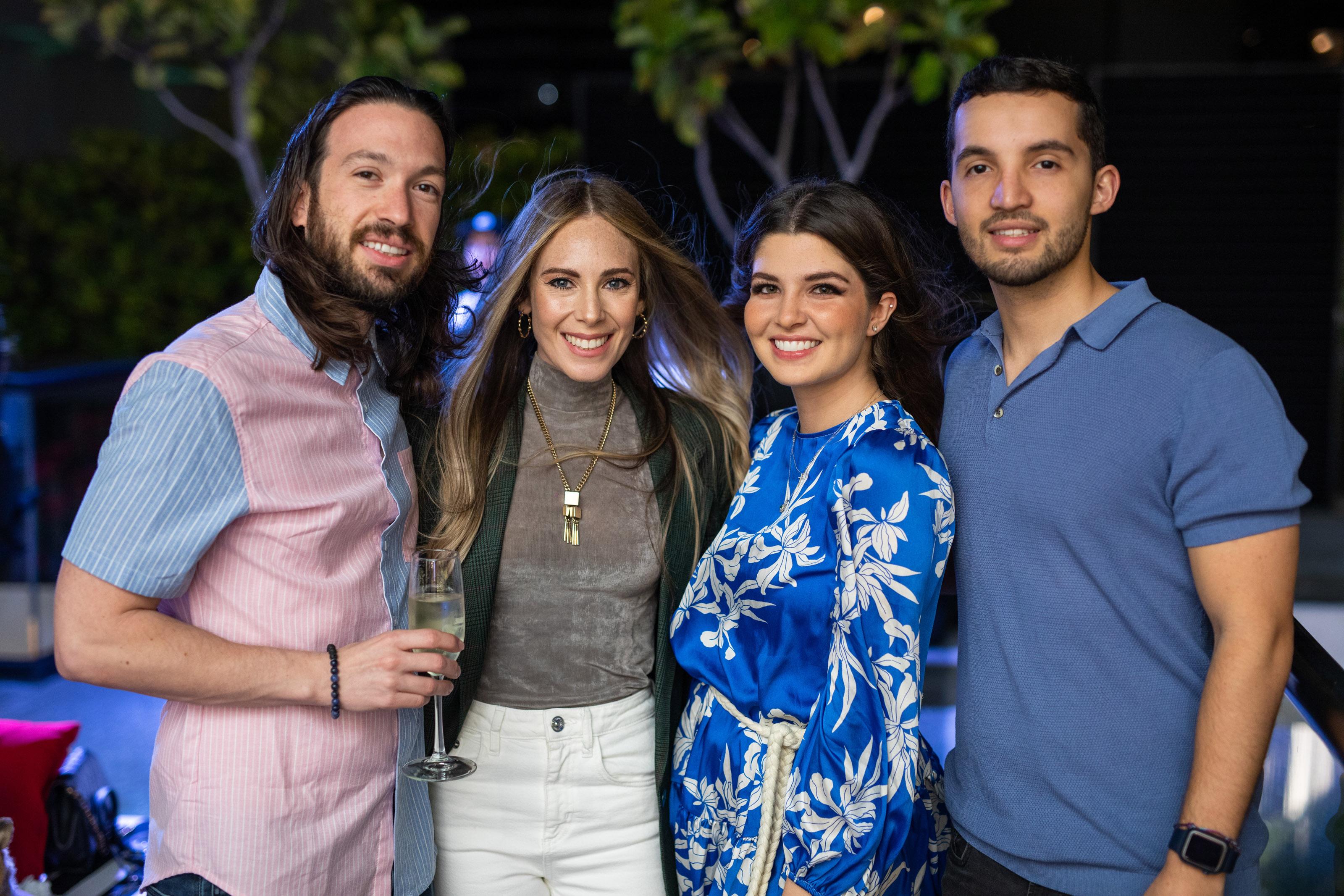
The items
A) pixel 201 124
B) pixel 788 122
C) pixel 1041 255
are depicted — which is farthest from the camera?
pixel 201 124

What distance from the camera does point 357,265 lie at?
1665 mm

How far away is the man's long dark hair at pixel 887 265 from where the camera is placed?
1832 mm

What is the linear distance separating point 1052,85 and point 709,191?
4287mm

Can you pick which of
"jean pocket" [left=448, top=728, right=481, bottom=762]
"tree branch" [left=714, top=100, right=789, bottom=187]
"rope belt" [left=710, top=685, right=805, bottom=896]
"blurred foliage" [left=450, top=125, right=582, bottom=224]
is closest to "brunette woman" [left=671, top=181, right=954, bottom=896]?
"rope belt" [left=710, top=685, right=805, bottom=896]

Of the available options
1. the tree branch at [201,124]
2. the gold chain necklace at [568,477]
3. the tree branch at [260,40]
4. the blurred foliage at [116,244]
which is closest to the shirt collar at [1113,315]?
the gold chain necklace at [568,477]

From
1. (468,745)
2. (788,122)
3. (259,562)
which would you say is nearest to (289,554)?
(259,562)

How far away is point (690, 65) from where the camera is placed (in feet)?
16.6

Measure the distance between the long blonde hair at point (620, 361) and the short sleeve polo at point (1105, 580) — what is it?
626mm

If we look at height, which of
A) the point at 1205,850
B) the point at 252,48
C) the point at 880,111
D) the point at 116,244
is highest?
the point at 252,48

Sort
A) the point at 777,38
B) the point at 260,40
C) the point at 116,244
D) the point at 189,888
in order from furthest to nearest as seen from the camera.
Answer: the point at 116,244 → the point at 260,40 → the point at 777,38 → the point at 189,888

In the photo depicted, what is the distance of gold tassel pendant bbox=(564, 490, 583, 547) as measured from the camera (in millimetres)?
1966

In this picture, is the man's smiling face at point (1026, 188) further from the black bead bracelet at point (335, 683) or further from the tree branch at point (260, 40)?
the tree branch at point (260, 40)

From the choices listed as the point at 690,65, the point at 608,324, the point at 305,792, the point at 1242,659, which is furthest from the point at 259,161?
the point at 1242,659

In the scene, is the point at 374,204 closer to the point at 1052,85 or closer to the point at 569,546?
the point at 569,546
